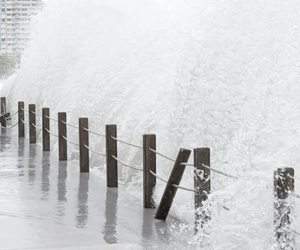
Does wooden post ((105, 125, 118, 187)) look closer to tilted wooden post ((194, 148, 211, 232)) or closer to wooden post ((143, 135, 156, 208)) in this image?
wooden post ((143, 135, 156, 208))

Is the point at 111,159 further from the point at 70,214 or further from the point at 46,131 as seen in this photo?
the point at 46,131

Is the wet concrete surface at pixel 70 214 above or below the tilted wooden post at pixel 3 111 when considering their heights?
below

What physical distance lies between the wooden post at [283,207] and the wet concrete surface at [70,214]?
1.27 m

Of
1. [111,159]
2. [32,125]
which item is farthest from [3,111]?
[111,159]

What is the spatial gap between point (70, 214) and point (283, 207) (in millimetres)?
3024

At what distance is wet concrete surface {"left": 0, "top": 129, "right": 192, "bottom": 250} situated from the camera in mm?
5930

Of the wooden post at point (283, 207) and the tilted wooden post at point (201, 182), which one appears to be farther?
the tilted wooden post at point (201, 182)

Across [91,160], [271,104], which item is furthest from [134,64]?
[271,104]

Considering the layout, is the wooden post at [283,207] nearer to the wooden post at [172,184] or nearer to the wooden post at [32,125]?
the wooden post at [172,184]

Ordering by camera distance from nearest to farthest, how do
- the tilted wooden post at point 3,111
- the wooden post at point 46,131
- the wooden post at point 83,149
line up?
the wooden post at point 83,149
the wooden post at point 46,131
the tilted wooden post at point 3,111

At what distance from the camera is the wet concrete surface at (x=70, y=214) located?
19.5 feet

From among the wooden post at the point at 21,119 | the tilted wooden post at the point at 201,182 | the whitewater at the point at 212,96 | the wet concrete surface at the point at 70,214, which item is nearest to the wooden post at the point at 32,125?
the whitewater at the point at 212,96

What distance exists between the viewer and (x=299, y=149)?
20.4 ft

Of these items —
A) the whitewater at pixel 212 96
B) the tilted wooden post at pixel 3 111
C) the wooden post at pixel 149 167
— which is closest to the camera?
the whitewater at pixel 212 96
